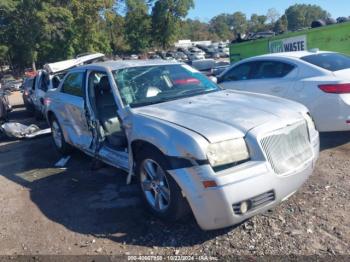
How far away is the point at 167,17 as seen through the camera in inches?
2940

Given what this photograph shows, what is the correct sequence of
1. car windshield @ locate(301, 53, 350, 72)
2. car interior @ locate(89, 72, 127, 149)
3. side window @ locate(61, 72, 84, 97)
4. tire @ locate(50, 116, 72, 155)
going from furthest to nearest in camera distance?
Answer: tire @ locate(50, 116, 72, 155)
car windshield @ locate(301, 53, 350, 72)
side window @ locate(61, 72, 84, 97)
car interior @ locate(89, 72, 127, 149)

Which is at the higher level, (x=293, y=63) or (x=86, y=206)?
(x=293, y=63)

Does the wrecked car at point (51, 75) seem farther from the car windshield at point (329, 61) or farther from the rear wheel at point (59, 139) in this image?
the car windshield at point (329, 61)

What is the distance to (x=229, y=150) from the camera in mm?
3500

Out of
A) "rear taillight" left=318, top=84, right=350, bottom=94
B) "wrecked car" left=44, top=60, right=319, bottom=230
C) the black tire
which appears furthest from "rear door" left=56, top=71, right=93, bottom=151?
the black tire

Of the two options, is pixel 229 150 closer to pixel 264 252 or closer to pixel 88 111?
pixel 264 252

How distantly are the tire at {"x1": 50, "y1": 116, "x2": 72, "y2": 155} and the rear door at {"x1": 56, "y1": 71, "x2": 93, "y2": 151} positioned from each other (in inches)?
14.4

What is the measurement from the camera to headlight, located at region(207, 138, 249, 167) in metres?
3.45

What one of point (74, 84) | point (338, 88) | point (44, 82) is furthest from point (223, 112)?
point (44, 82)

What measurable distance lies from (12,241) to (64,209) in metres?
0.78

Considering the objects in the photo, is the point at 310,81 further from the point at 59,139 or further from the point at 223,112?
the point at 59,139

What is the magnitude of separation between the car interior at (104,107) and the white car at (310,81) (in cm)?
285

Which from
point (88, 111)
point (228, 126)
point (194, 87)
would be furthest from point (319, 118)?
point (88, 111)

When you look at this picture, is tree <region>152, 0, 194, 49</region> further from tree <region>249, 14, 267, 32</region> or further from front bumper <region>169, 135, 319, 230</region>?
front bumper <region>169, 135, 319, 230</region>
